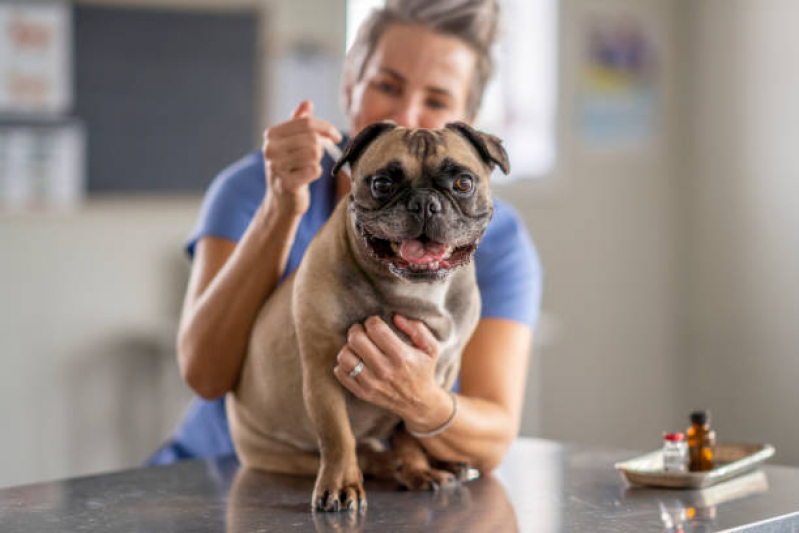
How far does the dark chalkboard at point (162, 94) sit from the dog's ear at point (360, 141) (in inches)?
90.2

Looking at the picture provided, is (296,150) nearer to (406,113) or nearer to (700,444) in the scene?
(406,113)

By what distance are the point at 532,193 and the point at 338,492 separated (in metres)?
2.90

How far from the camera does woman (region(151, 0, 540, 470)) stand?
3.59 feet

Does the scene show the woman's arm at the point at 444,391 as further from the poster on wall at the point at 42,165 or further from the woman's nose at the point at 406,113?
the poster on wall at the point at 42,165

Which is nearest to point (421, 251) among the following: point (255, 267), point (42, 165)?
point (255, 267)

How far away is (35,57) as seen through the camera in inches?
119

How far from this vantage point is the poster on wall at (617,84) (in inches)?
152

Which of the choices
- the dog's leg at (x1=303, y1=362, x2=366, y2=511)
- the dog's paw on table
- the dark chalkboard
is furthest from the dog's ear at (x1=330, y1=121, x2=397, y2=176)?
the dark chalkboard

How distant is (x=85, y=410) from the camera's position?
3078 millimetres

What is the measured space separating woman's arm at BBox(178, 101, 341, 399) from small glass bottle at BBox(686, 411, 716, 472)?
56cm

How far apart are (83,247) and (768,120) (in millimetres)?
2550

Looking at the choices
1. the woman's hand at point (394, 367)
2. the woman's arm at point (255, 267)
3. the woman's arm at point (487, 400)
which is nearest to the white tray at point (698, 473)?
the woman's arm at point (487, 400)

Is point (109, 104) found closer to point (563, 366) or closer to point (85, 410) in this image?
point (85, 410)

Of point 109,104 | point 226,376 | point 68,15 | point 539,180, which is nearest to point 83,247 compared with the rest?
point 109,104
